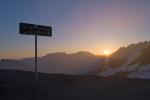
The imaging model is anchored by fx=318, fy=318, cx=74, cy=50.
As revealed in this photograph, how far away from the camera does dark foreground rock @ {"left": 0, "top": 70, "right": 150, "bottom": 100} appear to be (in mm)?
19281

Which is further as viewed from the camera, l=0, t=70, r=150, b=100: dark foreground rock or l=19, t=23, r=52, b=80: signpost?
l=19, t=23, r=52, b=80: signpost

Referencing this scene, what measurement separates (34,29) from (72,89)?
208 inches

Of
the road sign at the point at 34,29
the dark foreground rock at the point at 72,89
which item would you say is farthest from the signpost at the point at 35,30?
the dark foreground rock at the point at 72,89

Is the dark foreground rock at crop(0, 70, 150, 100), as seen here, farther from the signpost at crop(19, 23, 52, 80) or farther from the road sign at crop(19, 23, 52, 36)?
the road sign at crop(19, 23, 52, 36)

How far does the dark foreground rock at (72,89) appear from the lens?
19.3 m

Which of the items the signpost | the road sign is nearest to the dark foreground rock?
the signpost

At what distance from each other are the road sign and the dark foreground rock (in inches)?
140

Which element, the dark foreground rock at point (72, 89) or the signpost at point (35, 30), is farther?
the signpost at point (35, 30)

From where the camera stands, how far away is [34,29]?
23.4 metres

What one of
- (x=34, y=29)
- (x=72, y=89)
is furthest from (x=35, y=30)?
(x=72, y=89)

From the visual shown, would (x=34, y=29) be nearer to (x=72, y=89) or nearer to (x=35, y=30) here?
(x=35, y=30)

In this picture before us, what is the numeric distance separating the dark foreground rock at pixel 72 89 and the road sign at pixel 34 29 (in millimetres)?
3552

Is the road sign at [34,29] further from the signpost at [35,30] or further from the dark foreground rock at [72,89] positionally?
the dark foreground rock at [72,89]

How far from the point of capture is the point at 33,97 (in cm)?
1883
